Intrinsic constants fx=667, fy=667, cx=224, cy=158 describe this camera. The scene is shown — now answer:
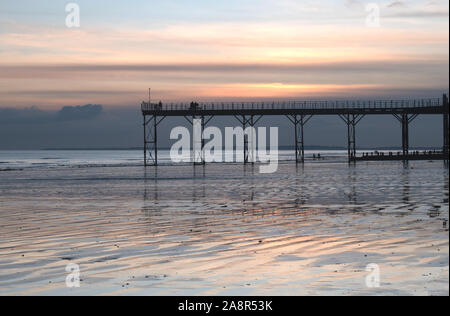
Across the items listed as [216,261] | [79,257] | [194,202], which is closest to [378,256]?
[216,261]

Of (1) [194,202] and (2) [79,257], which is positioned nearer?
(2) [79,257]

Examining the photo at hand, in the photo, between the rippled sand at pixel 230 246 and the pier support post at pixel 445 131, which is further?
the pier support post at pixel 445 131

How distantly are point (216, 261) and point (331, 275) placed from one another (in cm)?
263

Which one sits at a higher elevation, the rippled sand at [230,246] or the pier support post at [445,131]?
the pier support post at [445,131]

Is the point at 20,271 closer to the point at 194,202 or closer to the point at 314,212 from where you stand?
the point at 314,212

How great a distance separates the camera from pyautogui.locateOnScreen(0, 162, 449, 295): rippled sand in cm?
1141

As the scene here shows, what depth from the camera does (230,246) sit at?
50.8 feet

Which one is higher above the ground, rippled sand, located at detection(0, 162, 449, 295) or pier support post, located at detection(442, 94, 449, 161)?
pier support post, located at detection(442, 94, 449, 161)

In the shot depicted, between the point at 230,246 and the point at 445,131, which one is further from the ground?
the point at 445,131

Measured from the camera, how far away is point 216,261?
1355cm

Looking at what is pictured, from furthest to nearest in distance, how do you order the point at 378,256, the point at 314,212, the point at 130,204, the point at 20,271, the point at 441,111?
1. the point at 441,111
2. the point at 130,204
3. the point at 314,212
4. the point at 378,256
5. the point at 20,271

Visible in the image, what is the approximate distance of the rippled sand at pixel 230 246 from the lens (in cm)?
1141

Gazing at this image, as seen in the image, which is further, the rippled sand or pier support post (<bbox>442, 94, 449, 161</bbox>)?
pier support post (<bbox>442, 94, 449, 161</bbox>)

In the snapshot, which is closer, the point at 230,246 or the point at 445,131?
the point at 230,246
